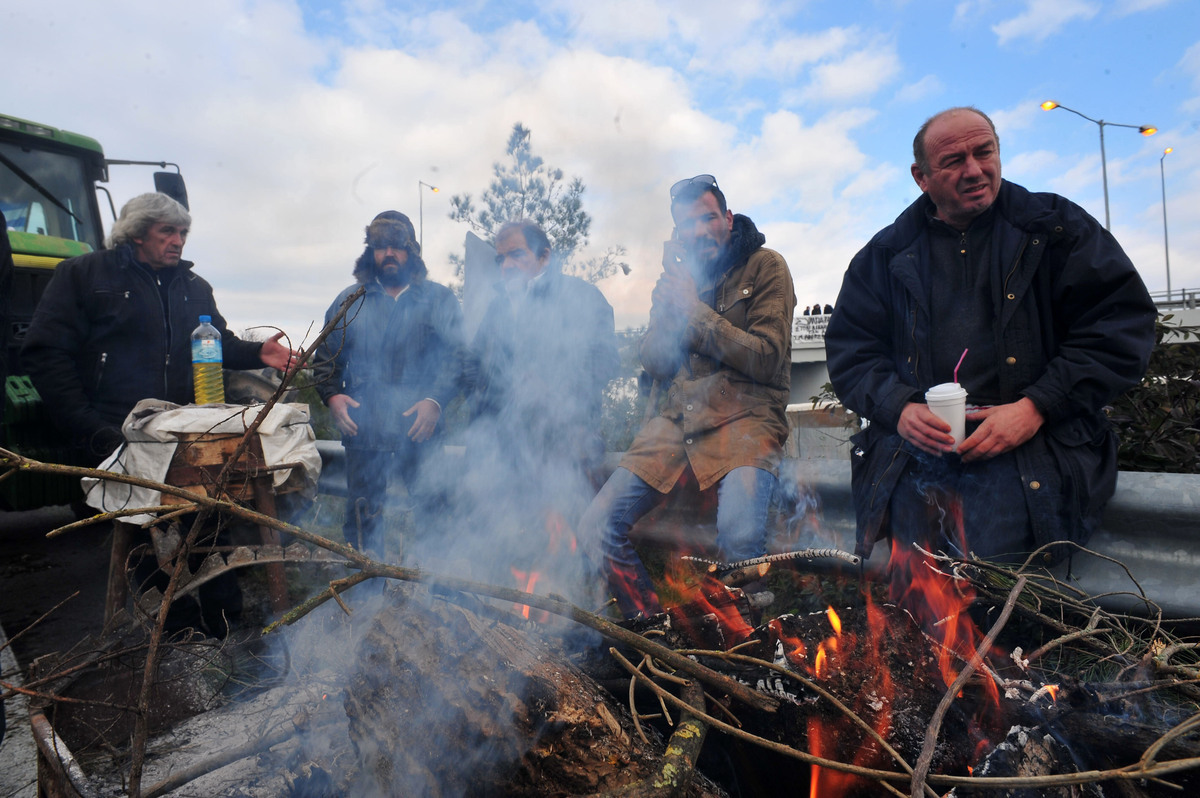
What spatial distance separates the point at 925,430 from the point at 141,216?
4007mm

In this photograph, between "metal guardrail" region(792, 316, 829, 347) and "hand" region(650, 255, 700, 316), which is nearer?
"hand" region(650, 255, 700, 316)

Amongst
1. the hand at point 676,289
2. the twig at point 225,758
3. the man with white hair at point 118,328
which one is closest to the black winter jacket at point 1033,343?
the hand at point 676,289

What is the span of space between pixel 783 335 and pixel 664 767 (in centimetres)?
212

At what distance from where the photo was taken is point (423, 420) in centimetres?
376

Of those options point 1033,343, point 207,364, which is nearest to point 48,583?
point 207,364

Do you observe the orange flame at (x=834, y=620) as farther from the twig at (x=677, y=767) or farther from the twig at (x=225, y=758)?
the twig at (x=225, y=758)

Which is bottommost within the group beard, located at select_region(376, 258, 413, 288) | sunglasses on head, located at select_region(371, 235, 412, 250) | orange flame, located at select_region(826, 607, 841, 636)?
orange flame, located at select_region(826, 607, 841, 636)

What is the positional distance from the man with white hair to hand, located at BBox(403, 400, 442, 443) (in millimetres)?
1317

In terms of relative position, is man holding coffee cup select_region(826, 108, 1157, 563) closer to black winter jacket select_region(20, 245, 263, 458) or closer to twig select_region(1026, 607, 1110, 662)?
twig select_region(1026, 607, 1110, 662)

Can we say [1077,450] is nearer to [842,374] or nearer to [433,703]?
[842,374]

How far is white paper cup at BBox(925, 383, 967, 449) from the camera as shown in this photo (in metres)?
2.05

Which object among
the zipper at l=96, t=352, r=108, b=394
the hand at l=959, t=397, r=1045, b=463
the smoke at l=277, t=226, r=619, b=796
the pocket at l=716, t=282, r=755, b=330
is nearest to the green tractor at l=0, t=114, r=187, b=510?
the zipper at l=96, t=352, r=108, b=394

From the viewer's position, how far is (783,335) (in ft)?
9.44

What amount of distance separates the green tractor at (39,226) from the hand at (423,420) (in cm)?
315
